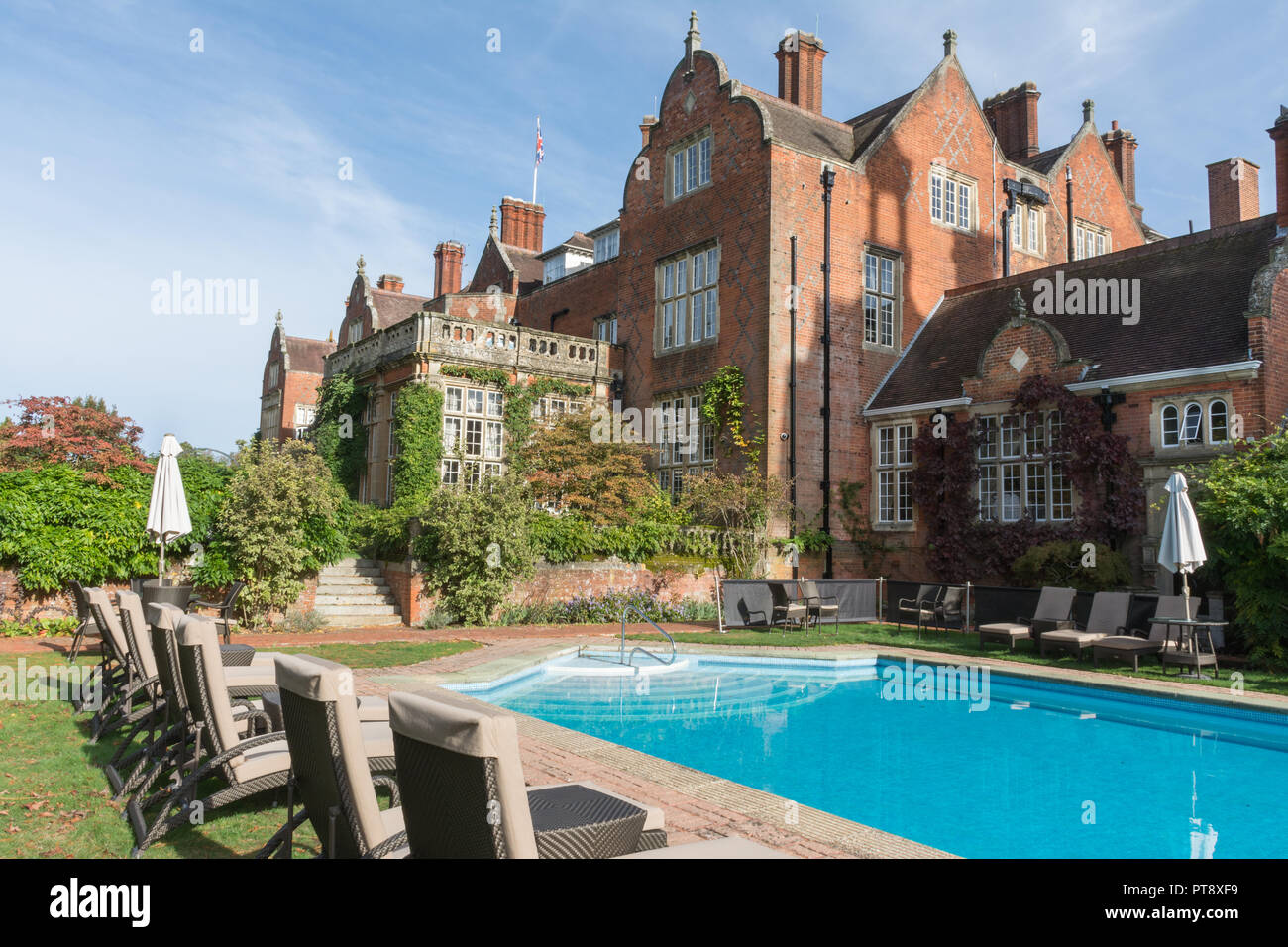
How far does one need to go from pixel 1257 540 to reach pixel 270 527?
14.8 meters

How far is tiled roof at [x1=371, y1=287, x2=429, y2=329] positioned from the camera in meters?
38.4

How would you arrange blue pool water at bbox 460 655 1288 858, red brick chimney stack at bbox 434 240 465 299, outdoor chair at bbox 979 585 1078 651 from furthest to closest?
red brick chimney stack at bbox 434 240 465 299, outdoor chair at bbox 979 585 1078 651, blue pool water at bbox 460 655 1288 858

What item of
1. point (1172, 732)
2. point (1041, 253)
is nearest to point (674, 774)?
point (1172, 732)

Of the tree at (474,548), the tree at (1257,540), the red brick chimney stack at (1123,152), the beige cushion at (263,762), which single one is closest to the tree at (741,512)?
the tree at (474,548)

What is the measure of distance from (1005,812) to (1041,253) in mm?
23056

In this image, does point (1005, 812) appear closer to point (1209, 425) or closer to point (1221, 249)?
point (1209, 425)

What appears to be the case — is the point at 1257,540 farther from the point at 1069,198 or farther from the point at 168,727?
the point at 1069,198

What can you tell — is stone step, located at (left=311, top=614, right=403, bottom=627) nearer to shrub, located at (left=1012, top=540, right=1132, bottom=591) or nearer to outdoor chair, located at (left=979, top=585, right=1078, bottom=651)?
outdoor chair, located at (left=979, top=585, right=1078, bottom=651)

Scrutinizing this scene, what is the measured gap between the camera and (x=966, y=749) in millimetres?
8406

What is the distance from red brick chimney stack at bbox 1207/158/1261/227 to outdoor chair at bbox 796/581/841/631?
60.3 ft

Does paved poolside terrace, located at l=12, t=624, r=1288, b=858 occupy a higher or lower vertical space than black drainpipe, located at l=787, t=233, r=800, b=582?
lower

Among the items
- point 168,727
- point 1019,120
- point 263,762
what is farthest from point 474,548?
point 1019,120

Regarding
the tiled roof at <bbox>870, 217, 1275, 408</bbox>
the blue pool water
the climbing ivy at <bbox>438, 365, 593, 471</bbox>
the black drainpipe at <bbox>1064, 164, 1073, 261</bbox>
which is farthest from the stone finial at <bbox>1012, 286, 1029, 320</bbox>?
the climbing ivy at <bbox>438, 365, 593, 471</bbox>
